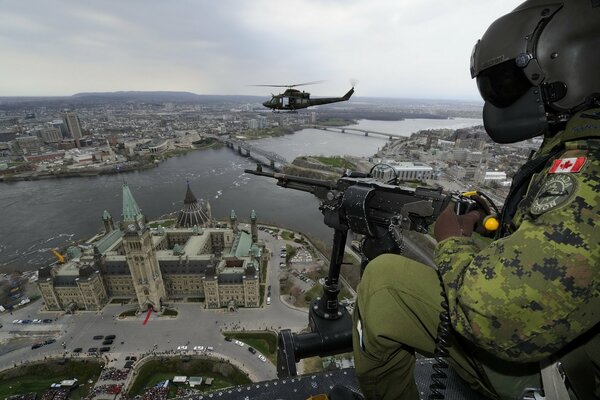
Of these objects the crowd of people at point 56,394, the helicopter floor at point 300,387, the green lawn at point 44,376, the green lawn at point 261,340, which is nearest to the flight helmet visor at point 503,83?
the helicopter floor at point 300,387

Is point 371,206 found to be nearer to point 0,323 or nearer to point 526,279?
point 526,279

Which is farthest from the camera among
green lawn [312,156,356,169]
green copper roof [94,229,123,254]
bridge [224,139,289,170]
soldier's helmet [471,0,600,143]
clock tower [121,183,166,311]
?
bridge [224,139,289,170]

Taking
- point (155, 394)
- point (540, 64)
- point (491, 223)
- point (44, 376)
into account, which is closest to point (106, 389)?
point (155, 394)

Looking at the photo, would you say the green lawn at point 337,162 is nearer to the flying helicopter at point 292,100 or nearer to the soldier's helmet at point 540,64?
the flying helicopter at point 292,100

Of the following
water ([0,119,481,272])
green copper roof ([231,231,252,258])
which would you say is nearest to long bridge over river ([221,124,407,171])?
water ([0,119,481,272])

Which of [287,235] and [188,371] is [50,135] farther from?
[188,371]

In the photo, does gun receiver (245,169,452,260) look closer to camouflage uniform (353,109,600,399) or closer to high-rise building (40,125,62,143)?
camouflage uniform (353,109,600,399)

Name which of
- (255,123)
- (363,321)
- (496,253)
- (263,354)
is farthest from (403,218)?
(255,123)
